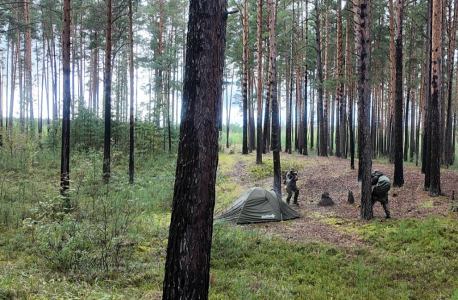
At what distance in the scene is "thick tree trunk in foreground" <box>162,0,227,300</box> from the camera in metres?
3.09

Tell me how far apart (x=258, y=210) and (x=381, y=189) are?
156 inches

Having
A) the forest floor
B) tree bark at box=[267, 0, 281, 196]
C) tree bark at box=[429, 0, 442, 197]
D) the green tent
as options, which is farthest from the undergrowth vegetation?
tree bark at box=[267, 0, 281, 196]

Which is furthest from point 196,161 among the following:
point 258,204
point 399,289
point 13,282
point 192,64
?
point 258,204

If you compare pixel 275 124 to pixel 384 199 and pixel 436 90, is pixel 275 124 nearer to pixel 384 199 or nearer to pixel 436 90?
pixel 384 199

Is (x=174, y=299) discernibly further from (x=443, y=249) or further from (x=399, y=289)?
(x=443, y=249)

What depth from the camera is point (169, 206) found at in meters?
11.4

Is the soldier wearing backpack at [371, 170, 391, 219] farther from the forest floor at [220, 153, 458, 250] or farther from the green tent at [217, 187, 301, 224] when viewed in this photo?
the green tent at [217, 187, 301, 224]

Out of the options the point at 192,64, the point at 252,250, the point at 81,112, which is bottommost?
the point at 252,250

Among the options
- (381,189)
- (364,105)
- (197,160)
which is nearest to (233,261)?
(197,160)

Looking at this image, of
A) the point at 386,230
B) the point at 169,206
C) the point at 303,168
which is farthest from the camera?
the point at 303,168

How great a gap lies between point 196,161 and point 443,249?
667 cm

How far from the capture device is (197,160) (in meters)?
3.19

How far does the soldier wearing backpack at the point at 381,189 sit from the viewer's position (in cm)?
910

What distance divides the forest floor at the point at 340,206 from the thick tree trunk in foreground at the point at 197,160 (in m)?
5.47
